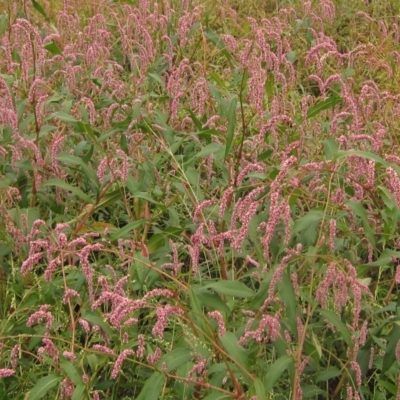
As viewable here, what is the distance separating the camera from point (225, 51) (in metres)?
3.25

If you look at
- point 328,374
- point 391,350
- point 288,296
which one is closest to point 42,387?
point 288,296

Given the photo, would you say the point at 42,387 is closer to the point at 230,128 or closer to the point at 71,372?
the point at 71,372

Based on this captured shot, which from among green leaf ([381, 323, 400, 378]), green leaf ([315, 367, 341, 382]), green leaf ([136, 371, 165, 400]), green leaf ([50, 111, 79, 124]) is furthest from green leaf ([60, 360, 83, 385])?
green leaf ([50, 111, 79, 124])

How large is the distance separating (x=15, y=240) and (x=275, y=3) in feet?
10.5

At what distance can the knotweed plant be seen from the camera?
6.54 ft

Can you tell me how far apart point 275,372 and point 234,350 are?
4.0 inches

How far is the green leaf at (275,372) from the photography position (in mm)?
1934

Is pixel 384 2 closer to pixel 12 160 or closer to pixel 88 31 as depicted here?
pixel 88 31

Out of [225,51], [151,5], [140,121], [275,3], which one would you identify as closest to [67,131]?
[140,121]

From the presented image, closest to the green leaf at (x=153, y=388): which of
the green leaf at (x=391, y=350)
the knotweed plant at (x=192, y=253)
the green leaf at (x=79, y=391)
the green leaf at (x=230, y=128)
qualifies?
the knotweed plant at (x=192, y=253)

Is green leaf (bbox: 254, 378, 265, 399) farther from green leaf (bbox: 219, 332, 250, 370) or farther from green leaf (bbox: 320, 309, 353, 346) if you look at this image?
green leaf (bbox: 320, 309, 353, 346)

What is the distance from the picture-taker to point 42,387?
202cm

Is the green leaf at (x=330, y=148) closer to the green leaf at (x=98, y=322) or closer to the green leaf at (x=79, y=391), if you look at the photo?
the green leaf at (x=98, y=322)

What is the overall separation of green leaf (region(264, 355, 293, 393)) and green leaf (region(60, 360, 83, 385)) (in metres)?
0.41
